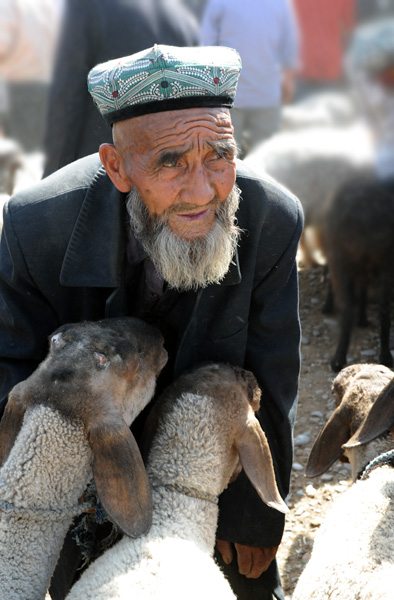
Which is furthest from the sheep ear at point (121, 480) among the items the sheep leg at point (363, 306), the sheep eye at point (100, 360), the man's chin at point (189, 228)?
the sheep leg at point (363, 306)

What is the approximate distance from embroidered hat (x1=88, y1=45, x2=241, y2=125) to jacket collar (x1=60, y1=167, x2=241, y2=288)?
0.42 meters

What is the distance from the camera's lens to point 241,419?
11.1 feet

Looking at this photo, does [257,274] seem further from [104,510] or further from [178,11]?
[178,11]

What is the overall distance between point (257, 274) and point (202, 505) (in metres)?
1.08

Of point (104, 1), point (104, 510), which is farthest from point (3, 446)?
point (104, 1)

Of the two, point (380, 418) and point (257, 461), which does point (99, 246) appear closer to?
point (257, 461)

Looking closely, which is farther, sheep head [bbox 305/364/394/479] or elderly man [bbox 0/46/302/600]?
sheep head [bbox 305/364/394/479]

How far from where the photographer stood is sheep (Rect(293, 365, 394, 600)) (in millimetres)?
3070

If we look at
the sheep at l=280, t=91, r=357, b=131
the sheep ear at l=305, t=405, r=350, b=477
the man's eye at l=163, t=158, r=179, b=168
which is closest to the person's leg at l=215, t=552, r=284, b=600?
the sheep ear at l=305, t=405, r=350, b=477

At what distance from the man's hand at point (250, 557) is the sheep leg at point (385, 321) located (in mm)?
2948

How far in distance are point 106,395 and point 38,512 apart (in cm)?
50

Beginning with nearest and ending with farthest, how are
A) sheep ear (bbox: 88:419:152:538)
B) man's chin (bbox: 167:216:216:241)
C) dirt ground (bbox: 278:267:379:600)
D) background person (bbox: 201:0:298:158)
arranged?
1. sheep ear (bbox: 88:419:152:538)
2. man's chin (bbox: 167:216:216:241)
3. dirt ground (bbox: 278:267:379:600)
4. background person (bbox: 201:0:298:158)

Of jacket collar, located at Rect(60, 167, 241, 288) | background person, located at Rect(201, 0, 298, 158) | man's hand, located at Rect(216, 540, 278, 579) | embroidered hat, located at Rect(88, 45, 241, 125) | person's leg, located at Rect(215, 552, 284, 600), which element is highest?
background person, located at Rect(201, 0, 298, 158)

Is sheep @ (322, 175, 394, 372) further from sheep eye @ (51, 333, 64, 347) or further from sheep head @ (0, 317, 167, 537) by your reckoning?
sheep eye @ (51, 333, 64, 347)
